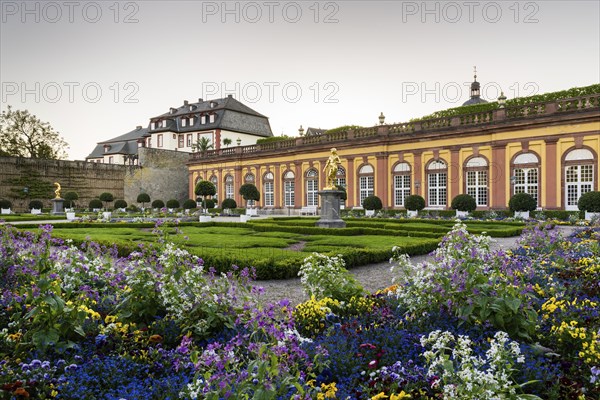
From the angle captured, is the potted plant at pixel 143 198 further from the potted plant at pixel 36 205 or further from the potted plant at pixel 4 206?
the potted plant at pixel 4 206

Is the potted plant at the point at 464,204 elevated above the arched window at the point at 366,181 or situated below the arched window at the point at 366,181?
below

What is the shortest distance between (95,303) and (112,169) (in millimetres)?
45465

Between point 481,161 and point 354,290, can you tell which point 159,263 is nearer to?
point 354,290

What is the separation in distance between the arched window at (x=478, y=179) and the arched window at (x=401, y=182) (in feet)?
14.5

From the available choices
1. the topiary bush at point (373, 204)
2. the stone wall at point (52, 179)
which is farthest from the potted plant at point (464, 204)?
the stone wall at point (52, 179)

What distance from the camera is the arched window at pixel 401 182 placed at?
106 feet

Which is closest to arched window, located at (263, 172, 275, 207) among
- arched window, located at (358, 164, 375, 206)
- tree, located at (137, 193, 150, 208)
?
arched window, located at (358, 164, 375, 206)

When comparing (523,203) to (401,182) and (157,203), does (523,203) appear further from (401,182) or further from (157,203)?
(157,203)

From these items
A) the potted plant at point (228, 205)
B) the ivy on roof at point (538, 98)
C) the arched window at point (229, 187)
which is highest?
the ivy on roof at point (538, 98)

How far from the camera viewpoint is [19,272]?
5215 mm

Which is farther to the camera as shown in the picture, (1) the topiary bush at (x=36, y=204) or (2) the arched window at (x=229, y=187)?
(2) the arched window at (x=229, y=187)

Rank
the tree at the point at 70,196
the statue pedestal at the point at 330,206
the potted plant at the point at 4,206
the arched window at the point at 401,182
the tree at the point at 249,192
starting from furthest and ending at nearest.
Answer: the tree at the point at 70,196
the tree at the point at 249,192
the potted plant at the point at 4,206
the arched window at the point at 401,182
the statue pedestal at the point at 330,206

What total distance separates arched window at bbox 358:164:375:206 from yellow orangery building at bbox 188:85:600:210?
0.25 feet

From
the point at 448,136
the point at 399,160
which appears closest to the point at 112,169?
the point at 399,160
